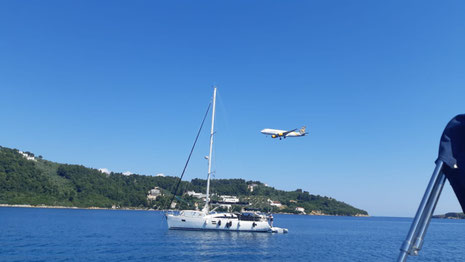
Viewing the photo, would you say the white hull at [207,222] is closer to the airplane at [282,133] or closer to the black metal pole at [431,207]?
the airplane at [282,133]

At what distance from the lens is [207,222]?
193 ft

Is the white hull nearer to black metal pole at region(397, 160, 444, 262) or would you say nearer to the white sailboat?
the white sailboat

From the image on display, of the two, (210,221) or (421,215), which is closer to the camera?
(421,215)

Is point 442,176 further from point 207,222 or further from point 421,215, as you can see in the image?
point 207,222

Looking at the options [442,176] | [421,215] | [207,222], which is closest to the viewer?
[421,215]

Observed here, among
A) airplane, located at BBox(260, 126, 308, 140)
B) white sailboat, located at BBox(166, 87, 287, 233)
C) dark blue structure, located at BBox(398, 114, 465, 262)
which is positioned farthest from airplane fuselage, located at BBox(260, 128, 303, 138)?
dark blue structure, located at BBox(398, 114, 465, 262)

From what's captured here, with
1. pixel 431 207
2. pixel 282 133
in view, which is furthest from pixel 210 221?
pixel 431 207

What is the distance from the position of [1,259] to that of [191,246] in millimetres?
19345

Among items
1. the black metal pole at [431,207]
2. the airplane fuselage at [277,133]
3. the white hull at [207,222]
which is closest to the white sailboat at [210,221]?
the white hull at [207,222]

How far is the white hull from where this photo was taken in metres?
58.8

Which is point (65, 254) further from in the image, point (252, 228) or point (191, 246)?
point (252, 228)

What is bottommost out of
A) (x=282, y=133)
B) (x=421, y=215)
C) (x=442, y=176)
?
(x=421, y=215)

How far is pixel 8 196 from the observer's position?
151m

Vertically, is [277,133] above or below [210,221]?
above
